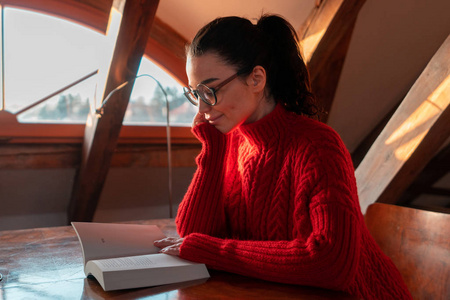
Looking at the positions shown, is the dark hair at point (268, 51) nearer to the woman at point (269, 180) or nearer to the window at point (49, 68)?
the woman at point (269, 180)

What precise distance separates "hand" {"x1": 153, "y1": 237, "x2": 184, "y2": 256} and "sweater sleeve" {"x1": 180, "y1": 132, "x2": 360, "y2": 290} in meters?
0.03

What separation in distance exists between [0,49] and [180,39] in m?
1.00

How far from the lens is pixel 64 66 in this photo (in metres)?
2.59

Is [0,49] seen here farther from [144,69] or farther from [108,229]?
[108,229]

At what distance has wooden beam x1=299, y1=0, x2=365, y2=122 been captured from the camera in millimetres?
2326

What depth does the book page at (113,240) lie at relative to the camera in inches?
47.9

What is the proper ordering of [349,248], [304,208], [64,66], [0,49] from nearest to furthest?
[349,248] < [304,208] < [0,49] < [64,66]

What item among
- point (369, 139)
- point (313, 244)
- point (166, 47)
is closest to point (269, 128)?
point (313, 244)

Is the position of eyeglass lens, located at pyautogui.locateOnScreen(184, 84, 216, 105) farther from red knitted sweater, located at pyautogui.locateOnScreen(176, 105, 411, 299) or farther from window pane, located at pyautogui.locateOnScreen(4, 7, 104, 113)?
window pane, located at pyautogui.locateOnScreen(4, 7, 104, 113)

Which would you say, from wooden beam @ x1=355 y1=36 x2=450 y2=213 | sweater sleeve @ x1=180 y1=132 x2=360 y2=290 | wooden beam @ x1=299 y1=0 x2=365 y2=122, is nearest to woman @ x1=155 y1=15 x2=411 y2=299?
sweater sleeve @ x1=180 y1=132 x2=360 y2=290

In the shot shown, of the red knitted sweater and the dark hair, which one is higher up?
the dark hair

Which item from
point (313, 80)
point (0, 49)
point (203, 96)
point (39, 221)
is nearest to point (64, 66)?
point (0, 49)

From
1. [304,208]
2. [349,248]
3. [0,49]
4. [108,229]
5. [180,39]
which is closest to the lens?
[349,248]

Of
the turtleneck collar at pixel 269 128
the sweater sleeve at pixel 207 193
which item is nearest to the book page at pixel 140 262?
the sweater sleeve at pixel 207 193
